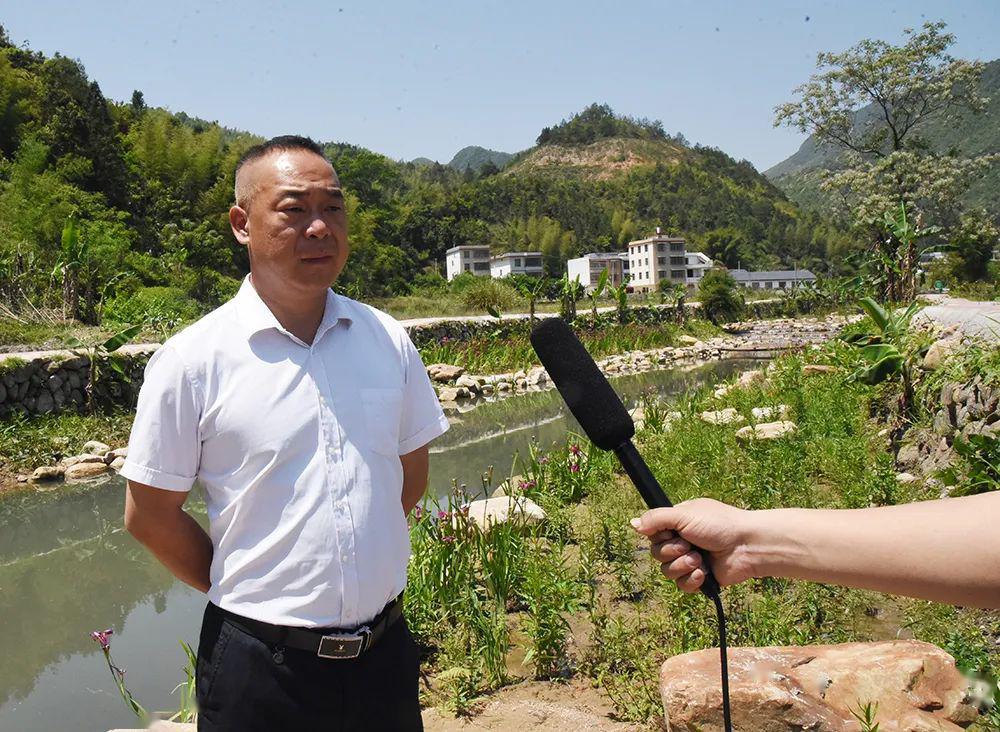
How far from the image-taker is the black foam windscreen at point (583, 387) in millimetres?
1219

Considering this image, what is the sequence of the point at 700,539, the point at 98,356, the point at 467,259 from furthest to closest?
1. the point at 467,259
2. the point at 98,356
3. the point at 700,539

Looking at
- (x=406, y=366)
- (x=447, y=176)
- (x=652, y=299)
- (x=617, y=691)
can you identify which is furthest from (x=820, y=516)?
(x=447, y=176)

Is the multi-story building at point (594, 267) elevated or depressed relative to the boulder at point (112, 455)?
elevated

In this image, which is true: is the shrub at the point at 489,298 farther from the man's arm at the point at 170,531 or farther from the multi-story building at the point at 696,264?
the multi-story building at the point at 696,264

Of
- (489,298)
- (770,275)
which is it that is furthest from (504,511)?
(770,275)

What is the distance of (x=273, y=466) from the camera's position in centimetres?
178

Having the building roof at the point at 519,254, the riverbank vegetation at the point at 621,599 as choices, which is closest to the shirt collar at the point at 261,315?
the riverbank vegetation at the point at 621,599

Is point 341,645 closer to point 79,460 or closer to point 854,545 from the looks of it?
point 854,545

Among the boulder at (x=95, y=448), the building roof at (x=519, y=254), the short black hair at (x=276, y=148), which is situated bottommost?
the boulder at (x=95, y=448)

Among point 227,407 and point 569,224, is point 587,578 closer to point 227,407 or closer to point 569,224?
point 227,407

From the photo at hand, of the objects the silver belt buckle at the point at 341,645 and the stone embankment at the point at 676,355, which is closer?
the silver belt buckle at the point at 341,645

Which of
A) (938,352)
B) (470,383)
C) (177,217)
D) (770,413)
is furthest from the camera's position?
(177,217)

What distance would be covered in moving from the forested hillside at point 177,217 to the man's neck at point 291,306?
1317cm

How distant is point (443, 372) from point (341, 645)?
49.2 ft
